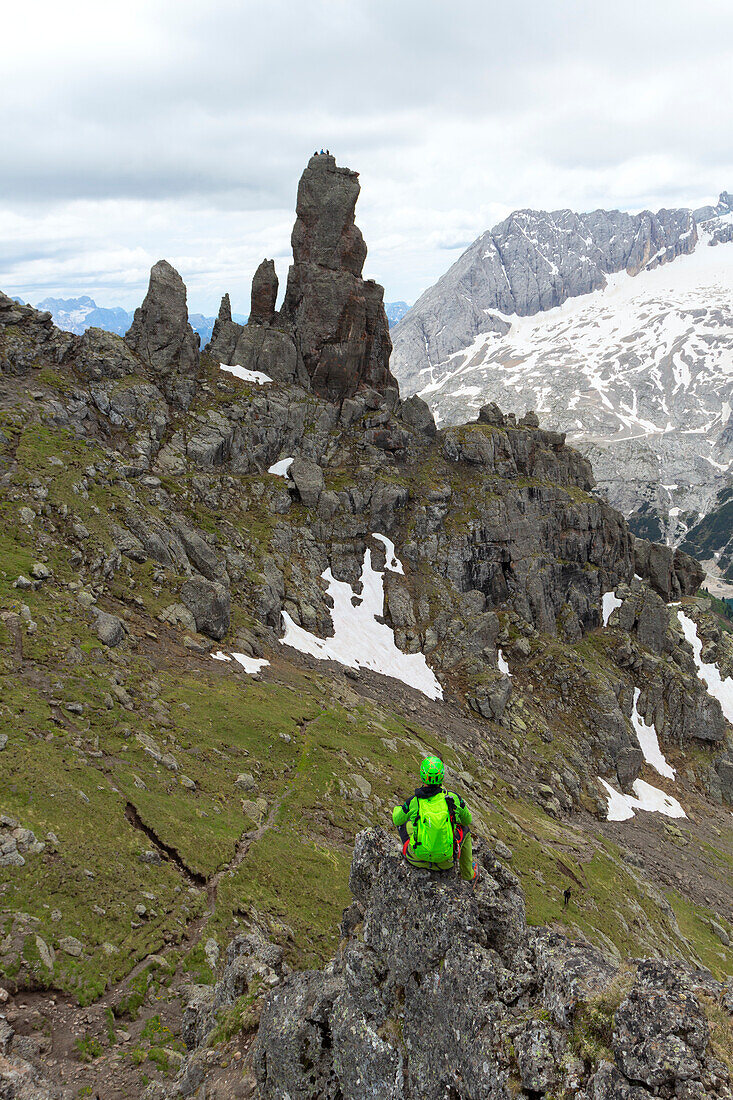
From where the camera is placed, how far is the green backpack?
13.9 metres

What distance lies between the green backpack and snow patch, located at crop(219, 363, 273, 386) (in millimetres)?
94631

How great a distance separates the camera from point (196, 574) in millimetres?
64062

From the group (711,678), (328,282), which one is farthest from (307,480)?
(711,678)

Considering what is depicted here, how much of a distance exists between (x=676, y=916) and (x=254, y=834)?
50.3 m

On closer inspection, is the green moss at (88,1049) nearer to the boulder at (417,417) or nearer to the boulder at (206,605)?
the boulder at (206,605)

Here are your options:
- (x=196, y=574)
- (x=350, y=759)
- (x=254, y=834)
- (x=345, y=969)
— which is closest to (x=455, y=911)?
(x=345, y=969)

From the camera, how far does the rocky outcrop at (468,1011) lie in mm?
10211

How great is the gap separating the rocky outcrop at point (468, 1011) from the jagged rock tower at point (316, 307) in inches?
3847

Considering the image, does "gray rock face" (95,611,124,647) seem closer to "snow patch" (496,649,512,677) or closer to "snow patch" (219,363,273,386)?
"snow patch" (496,649,512,677)

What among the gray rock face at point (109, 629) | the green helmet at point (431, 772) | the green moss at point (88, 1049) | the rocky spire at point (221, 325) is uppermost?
the rocky spire at point (221, 325)

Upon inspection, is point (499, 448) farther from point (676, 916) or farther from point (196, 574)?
point (676, 916)

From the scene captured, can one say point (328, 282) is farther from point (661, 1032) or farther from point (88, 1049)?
point (661, 1032)

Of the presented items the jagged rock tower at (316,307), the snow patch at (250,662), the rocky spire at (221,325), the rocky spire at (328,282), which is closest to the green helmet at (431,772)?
the snow patch at (250,662)

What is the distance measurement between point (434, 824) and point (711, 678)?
121 metres
